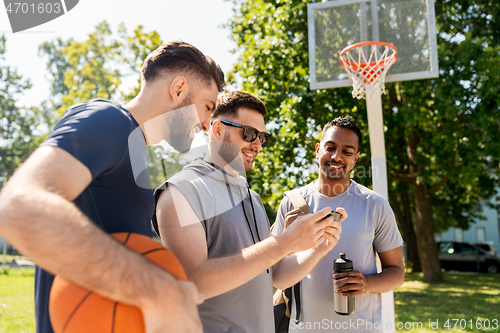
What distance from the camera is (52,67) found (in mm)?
30406

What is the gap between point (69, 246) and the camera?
84 centimetres

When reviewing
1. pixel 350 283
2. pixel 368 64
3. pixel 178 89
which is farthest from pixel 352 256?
pixel 368 64

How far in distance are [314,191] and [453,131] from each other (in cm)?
830

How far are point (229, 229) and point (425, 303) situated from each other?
1059cm

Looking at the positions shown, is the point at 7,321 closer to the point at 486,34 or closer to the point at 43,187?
the point at 43,187

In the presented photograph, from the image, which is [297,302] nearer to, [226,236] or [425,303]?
[226,236]

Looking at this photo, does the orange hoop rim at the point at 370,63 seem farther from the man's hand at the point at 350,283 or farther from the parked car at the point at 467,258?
the parked car at the point at 467,258

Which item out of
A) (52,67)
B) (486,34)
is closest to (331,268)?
(486,34)

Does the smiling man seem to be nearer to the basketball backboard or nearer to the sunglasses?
the sunglasses

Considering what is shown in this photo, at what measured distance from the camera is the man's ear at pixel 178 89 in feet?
4.84

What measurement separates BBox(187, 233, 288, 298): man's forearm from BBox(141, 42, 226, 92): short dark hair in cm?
73

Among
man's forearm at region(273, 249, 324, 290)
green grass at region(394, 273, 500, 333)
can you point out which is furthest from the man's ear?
green grass at region(394, 273, 500, 333)

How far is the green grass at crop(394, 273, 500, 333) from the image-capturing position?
26.5 ft

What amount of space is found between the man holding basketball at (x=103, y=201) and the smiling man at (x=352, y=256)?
1.70m
